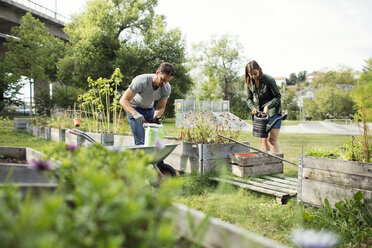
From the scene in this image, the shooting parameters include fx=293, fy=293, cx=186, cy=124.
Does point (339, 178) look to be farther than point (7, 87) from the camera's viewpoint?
No

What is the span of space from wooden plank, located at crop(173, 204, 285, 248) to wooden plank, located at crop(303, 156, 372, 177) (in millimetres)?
1851

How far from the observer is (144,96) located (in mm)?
3562

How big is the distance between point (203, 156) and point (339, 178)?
1.51m

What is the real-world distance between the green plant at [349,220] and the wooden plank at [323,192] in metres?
0.05

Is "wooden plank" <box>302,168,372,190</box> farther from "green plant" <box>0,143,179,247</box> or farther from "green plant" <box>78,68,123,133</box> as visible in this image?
"green plant" <box>78,68,123,133</box>

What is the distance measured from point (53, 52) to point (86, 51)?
3927mm

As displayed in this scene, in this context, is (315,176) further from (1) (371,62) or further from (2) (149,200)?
(2) (149,200)

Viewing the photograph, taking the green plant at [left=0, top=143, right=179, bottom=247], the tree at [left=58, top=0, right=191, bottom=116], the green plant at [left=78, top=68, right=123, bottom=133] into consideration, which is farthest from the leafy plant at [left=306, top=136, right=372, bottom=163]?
the tree at [left=58, top=0, right=191, bottom=116]

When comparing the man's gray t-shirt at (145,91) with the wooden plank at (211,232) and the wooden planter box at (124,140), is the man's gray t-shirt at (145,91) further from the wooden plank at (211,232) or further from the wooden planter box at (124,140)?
the wooden plank at (211,232)

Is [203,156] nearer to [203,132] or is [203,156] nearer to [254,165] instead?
[203,132]

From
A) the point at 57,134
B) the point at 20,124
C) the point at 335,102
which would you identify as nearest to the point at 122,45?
the point at 20,124

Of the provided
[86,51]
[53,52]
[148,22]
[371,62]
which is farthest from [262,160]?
[53,52]

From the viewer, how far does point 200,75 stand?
115 ft

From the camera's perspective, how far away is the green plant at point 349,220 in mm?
1978
